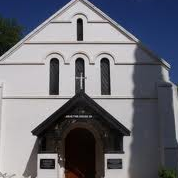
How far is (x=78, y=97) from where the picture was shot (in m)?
15.2

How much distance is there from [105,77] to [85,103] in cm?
262

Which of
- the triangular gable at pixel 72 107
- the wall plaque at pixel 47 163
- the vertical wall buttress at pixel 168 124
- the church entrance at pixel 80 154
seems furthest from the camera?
the church entrance at pixel 80 154

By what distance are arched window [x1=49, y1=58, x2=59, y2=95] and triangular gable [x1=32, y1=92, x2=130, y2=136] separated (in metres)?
2.14

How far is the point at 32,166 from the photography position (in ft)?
53.6

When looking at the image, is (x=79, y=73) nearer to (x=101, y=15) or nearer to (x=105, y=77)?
(x=105, y=77)

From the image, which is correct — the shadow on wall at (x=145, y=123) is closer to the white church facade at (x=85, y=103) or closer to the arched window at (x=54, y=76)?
the white church facade at (x=85, y=103)

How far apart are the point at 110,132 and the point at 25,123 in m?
4.04

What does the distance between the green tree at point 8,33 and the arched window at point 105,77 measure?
17.3 meters

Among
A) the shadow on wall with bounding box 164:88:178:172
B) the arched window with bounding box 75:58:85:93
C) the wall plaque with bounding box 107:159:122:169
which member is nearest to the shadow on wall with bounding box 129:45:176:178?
the shadow on wall with bounding box 164:88:178:172

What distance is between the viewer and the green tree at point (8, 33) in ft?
107

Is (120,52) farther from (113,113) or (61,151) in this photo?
(61,151)

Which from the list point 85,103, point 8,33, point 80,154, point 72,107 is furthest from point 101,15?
A: point 8,33

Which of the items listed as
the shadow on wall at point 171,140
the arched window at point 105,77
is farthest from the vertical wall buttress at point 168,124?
the arched window at point 105,77

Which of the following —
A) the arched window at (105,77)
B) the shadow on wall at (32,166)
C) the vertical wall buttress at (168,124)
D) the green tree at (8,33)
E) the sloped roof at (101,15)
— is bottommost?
the shadow on wall at (32,166)
